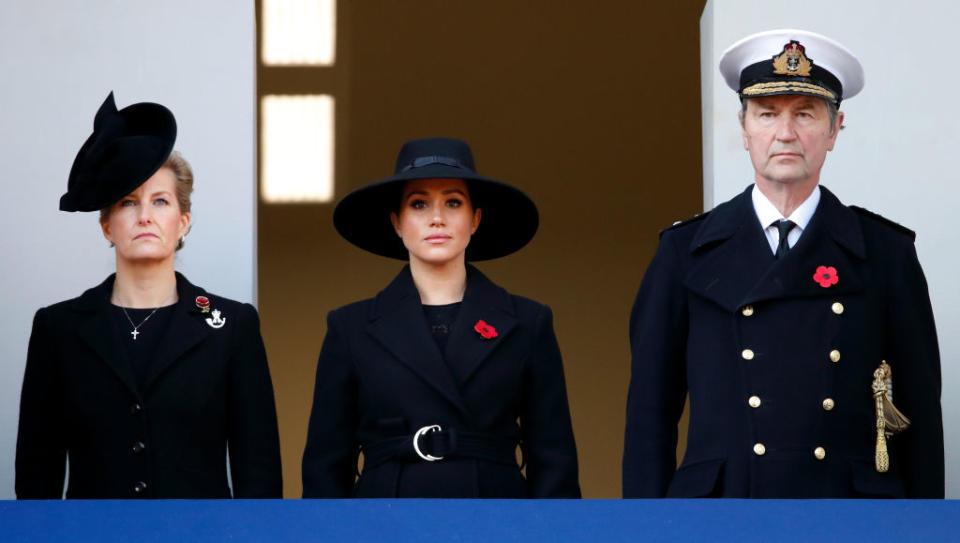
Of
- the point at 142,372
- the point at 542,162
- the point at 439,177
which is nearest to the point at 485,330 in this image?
the point at 439,177

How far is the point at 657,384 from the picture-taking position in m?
3.54

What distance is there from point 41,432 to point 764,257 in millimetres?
1797

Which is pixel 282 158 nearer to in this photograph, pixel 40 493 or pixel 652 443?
pixel 40 493

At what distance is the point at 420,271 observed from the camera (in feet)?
13.0

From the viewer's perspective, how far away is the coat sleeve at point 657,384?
351 centimetres

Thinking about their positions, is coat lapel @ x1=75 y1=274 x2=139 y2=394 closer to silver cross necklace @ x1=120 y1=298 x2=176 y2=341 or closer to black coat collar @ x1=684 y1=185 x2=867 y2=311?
silver cross necklace @ x1=120 y1=298 x2=176 y2=341

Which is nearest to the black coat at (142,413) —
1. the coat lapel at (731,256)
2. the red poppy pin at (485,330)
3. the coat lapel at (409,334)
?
the coat lapel at (409,334)

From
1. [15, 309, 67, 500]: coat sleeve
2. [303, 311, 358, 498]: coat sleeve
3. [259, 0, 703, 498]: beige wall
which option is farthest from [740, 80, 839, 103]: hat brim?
[259, 0, 703, 498]: beige wall

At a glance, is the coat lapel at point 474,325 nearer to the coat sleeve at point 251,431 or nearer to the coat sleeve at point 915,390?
the coat sleeve at point 251,431

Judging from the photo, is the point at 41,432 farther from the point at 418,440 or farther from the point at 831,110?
the point at 831,110

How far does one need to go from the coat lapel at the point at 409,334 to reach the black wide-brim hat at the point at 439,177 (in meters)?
0.23

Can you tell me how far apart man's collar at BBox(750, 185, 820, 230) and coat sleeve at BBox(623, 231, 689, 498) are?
213 millimetres

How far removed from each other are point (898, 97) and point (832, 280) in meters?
1.38

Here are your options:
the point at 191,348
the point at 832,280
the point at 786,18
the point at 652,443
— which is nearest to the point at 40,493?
the point at 191,348
